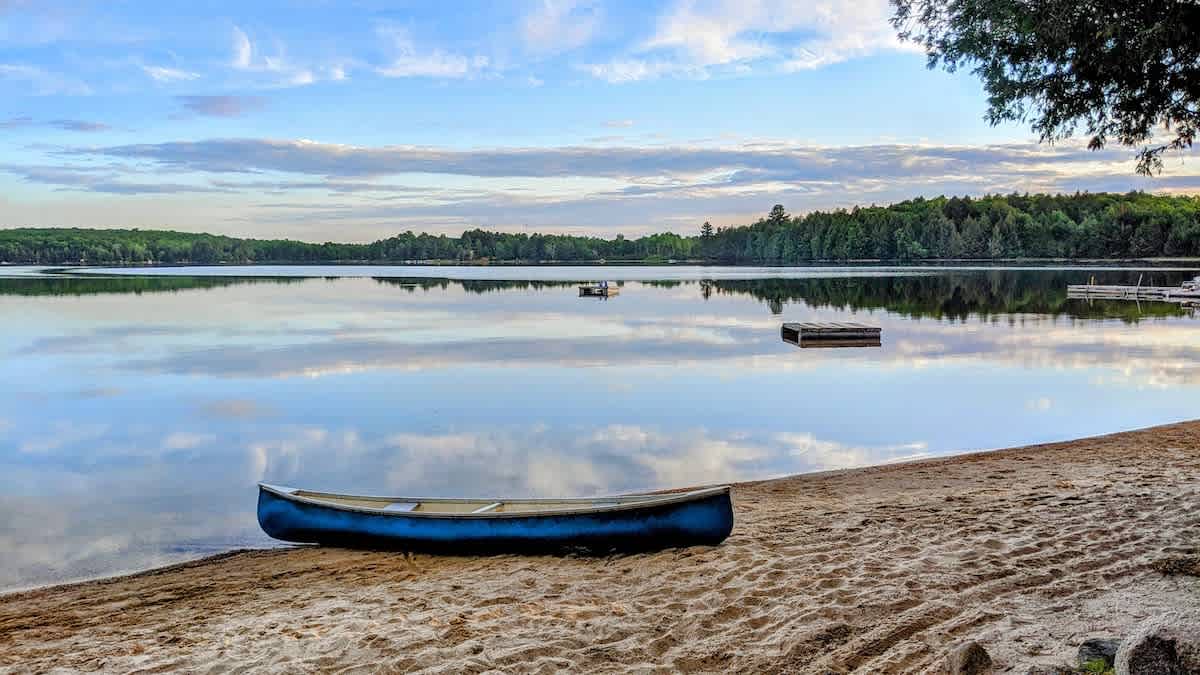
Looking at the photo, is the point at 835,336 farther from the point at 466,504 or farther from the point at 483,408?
the point at 466,504

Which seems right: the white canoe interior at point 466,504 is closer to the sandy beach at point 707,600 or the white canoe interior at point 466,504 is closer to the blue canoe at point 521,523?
the blue canoe at point 521,523

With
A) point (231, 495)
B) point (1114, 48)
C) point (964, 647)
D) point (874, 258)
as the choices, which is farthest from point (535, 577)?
point (874, 258)

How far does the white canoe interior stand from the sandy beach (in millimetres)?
539

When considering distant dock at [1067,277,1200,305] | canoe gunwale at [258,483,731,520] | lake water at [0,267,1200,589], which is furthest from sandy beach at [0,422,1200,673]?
distant dock at [1067,277,1200,305]

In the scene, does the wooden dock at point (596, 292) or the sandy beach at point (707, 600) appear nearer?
the sandy beach at point (707, 600)

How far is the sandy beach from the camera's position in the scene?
243 inches

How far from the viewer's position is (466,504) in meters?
9.98

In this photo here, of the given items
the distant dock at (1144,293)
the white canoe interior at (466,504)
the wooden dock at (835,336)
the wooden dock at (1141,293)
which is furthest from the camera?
the wooden dock at (1141,293)

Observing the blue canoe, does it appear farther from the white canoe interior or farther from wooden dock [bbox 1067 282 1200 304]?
wooden dock [bbox 1067 282 1200 304]

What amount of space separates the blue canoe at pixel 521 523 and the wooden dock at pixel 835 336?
24.0 meters

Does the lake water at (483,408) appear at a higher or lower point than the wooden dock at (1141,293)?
lower

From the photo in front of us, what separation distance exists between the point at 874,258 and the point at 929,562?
19691 centimetres

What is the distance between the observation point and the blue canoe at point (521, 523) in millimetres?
8898

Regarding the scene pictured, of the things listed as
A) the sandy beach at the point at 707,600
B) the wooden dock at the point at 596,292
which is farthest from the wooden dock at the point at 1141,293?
the sandy beach at the point at 707,600
